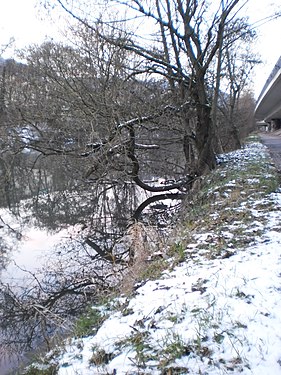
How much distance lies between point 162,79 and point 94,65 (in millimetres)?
3586

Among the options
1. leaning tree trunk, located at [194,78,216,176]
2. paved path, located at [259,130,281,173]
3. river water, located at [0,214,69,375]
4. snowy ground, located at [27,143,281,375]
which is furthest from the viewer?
leaning tree trunk, located at [194,78,216,176]

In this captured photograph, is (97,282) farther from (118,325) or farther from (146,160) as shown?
(146,160)

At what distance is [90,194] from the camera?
49.8ft

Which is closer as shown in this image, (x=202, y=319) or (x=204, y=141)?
(x=202, y=319)

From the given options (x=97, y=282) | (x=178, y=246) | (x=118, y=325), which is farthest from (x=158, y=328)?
(x=97, y=282)

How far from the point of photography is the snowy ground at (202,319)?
2312 millimetres

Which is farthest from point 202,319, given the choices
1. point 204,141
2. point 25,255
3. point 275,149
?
point 275,149

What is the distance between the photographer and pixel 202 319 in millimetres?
2732

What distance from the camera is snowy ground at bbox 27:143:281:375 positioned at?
2312 millimetres

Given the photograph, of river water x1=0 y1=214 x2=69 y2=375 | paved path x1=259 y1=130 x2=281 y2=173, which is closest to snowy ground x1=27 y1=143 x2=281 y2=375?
river water x1=0 y1=214 x2=69 y2=375

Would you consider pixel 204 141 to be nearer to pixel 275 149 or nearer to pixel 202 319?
pixel 275 149

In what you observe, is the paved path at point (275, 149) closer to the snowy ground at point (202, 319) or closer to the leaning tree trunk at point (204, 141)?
the leaning tree trunk at point (204, 141)

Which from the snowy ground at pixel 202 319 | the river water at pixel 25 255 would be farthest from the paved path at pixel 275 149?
the river water at pixel 25 255

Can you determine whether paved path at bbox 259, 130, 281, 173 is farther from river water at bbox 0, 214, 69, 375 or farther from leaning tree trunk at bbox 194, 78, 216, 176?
river water at bbox 0, 214, 69, 375
